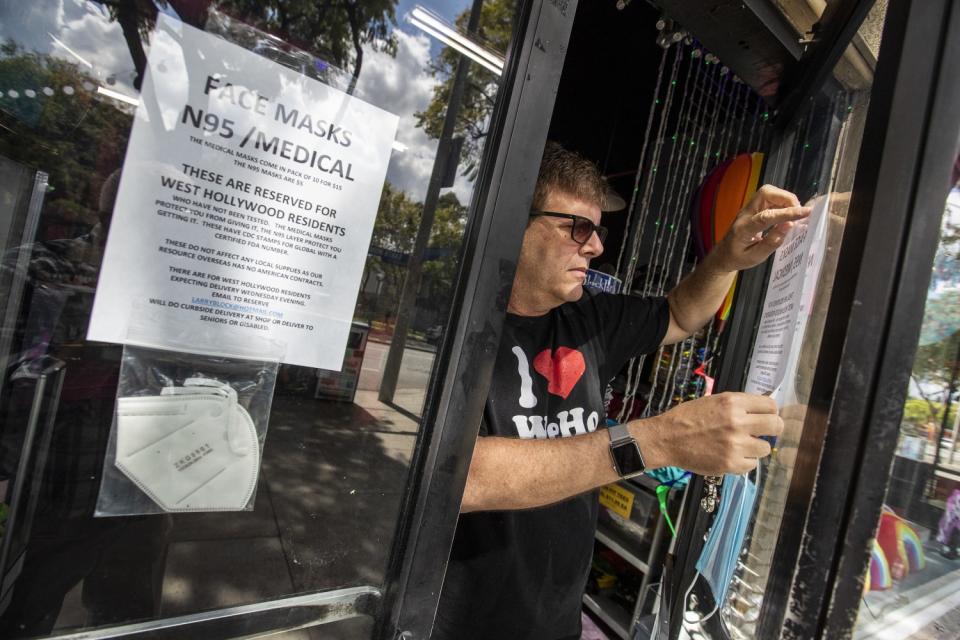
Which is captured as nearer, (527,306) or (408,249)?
(408,249)

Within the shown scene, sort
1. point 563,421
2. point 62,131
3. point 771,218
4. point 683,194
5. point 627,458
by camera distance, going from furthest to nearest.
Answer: point 683,194 → point 563,421 → point 771,218 → point 627,458 → point 62,131

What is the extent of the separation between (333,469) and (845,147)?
1.45 meters

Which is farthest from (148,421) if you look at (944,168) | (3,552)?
(944,168)

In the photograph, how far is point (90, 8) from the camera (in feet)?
1.72

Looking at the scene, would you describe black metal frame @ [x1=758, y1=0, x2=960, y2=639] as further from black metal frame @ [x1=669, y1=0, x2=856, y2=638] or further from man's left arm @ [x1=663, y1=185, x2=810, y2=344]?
black metal frame @ [x1=669, y1=0, x2=856, y2=638]

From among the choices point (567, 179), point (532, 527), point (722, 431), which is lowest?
point (532, 527)

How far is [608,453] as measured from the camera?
108cm

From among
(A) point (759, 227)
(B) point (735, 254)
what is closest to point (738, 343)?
(B) point (735, 254)

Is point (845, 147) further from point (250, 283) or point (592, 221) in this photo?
point (250, 283)

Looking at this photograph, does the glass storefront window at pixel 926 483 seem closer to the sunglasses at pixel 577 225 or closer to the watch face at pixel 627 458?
the watch face at pixel 627 458

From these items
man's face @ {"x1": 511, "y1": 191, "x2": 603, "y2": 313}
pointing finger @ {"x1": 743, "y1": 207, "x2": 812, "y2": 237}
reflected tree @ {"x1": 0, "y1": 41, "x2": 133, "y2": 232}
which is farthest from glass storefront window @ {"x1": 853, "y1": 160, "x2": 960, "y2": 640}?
reflected tree @ {"x1": 0, "y1": 41, "x2": 133, "y2": 232}

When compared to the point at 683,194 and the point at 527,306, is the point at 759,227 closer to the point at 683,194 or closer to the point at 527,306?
the point at 527,306

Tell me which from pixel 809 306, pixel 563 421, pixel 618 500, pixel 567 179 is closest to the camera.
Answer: pixel 809 306

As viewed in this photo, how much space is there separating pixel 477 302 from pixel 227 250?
16.1 inches
